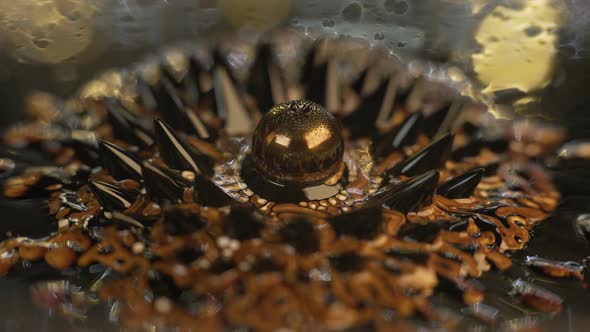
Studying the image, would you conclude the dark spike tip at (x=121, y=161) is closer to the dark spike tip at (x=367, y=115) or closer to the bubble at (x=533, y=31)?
the dark spike tip at (x=367, y=115)

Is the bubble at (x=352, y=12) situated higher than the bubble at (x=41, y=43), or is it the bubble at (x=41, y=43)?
the bubble at (x=352, y=12)

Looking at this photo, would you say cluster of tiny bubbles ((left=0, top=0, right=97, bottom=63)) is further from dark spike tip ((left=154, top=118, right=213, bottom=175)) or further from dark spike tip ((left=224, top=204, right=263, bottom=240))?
dark spike tip ((left=224, top=204, right=263, bottom=240))

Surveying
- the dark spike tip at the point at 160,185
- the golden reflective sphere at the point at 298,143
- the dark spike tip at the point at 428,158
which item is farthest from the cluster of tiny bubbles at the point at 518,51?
the dark spike tip at the point at 160,185

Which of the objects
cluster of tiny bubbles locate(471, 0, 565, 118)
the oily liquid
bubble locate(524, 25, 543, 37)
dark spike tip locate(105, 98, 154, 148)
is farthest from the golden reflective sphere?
bubble locate(524, 25, 543, 37)

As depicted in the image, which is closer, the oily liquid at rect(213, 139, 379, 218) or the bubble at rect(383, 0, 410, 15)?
the oily liquid at rect(213, 139, 379, 218)

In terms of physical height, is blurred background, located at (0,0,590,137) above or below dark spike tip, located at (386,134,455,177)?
above

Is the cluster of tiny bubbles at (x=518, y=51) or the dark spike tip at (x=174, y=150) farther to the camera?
the cluster of tiny bubbles at (x=518, y=51)

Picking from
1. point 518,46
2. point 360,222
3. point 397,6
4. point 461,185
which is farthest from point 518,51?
point 360,222
